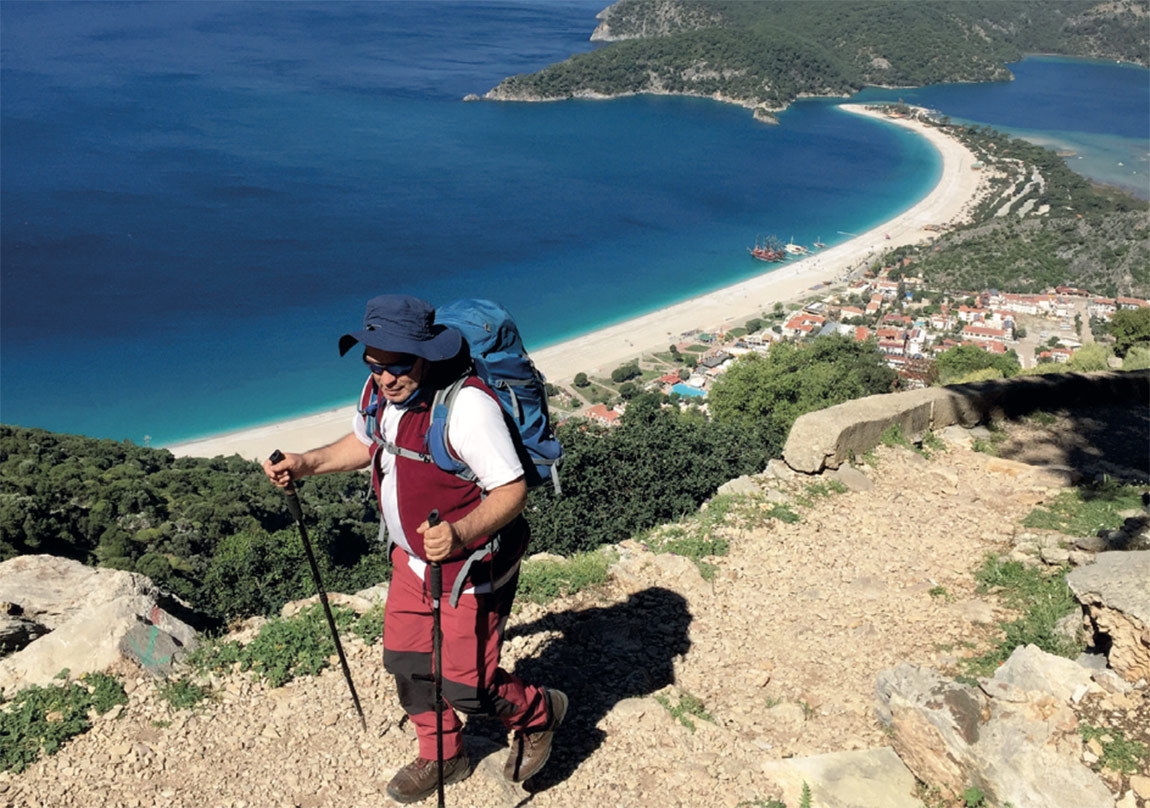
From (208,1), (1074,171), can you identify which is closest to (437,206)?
(1074,171)

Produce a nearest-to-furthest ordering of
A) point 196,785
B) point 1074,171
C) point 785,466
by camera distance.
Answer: point 196,785, point 785,466, point 1074,171

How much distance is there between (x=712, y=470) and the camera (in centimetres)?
845

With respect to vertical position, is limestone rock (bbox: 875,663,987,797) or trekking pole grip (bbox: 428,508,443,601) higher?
trekking pole grip (bbox: 428,508,443,601)

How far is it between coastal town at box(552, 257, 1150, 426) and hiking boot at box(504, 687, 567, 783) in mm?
29832

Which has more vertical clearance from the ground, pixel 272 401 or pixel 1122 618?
pixel 1122 618

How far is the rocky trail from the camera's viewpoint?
3854 mm

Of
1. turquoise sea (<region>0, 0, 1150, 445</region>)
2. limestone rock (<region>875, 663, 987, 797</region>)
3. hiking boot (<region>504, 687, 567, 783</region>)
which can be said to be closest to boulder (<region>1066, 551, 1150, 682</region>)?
limestone rock (<region>875, 663, 987, 797</region>)

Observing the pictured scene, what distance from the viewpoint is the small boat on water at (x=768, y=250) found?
61438mm

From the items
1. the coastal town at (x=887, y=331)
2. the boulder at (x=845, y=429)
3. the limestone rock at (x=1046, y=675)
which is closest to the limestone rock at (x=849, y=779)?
the limestone rock at (x=1046, y=675)

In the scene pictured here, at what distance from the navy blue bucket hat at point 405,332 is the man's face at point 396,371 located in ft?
0.17

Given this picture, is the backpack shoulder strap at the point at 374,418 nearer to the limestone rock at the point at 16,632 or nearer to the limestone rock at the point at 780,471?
the limestone rock at the point at 16,632

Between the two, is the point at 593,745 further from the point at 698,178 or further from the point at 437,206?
the point at 698,178

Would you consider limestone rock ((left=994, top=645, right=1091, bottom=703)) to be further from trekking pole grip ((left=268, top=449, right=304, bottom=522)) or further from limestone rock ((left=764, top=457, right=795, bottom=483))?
limestone rock ((left=764, top=457, right=795, bottom=483))

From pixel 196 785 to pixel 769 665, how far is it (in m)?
3.02
